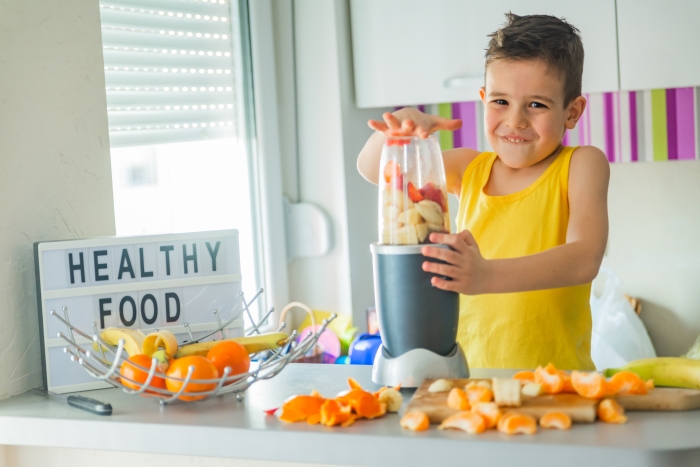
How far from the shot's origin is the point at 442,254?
87 centimetres

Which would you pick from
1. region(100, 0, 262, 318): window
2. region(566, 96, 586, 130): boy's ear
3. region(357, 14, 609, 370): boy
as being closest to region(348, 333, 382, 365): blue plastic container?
region(100, 0, 262, 318): window

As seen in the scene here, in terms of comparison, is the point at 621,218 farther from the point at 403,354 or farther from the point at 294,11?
the point at 403,354

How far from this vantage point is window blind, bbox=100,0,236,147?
1.75m

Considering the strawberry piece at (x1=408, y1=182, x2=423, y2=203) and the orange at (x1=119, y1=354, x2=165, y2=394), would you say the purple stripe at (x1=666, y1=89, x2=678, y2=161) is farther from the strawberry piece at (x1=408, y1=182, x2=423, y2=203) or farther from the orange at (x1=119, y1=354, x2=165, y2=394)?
the orange at (x1=119, y1=354, x2=165, y2=394)

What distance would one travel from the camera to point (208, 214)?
6.60 ft

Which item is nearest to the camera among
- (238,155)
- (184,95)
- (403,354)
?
(403,354)

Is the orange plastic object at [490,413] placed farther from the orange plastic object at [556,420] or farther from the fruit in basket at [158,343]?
the fruit in basket at [158,343]

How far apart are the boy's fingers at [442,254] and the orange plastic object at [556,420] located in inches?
8.2

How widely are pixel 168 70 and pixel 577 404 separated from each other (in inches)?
55.7

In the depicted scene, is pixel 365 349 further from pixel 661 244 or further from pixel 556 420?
pixel 556 420

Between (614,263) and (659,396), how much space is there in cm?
141

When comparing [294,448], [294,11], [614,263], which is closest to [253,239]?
[294,11]

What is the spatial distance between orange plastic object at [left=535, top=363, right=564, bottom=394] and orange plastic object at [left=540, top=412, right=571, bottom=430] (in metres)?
0.06

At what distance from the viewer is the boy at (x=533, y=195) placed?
1.10 m
